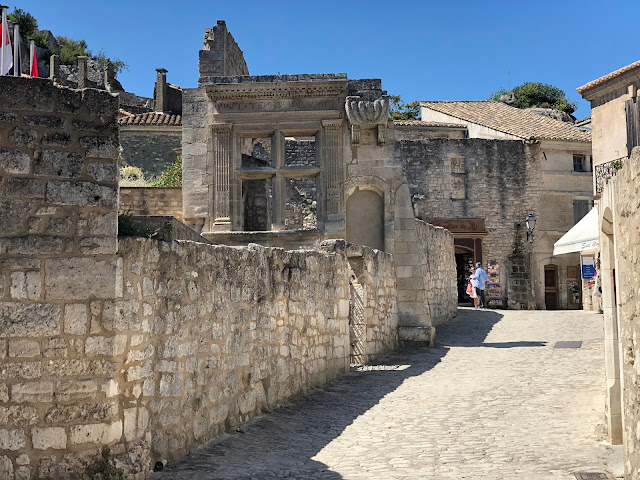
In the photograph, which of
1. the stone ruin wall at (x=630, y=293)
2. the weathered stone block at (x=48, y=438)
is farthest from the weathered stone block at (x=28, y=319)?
the stone ruin wall at (x=630, y=293)

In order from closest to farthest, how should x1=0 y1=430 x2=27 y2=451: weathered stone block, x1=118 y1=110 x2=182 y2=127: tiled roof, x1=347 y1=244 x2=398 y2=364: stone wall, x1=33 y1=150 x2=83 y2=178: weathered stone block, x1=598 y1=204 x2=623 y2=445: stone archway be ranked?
x1=0 y1=430 x2=27 y2=451: weathered stone block, x1=33 y1=150 x2=83 y2=178: weathered stone block, x1=598 y1=204 x2=623 y2=445: stone archway, x1=347 y1=244 x2=398 y2=364: stone wall, x1=118 y1=110 x2=182 y2=127: tiled roof

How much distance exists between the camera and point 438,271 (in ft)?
62.6

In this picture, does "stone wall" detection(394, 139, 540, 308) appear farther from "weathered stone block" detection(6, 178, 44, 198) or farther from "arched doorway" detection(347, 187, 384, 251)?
"weathered stone block" detection(6, 178, 44, 198)

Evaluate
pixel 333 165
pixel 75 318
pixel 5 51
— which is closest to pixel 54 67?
pixel 333 165

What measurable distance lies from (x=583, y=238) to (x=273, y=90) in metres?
7.14

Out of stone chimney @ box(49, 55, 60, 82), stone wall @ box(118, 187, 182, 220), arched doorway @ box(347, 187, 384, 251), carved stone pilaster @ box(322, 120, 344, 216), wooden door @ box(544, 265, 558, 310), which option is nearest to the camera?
arched doorway @ box(347, 187, 384, 251)

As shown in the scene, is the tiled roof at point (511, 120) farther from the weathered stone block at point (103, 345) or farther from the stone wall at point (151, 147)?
the weathered stone block at point (103, 345)

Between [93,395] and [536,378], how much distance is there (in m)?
6.67

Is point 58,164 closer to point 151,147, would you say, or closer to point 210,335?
point 210,335

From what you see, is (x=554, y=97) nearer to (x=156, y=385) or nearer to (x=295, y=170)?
(x=295, y=170)

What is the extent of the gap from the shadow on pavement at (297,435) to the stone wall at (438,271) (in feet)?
18.1

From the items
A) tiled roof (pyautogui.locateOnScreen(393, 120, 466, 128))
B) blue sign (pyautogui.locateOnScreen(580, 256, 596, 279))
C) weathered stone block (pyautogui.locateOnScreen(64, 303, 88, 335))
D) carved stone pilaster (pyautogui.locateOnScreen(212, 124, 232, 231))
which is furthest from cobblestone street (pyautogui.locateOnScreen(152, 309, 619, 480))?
tiled roof (pyautogui.locateOnScreen(393, 120, 466, 128))

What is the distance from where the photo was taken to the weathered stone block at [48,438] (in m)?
4.66

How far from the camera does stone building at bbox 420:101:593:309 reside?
2877 centimetres
